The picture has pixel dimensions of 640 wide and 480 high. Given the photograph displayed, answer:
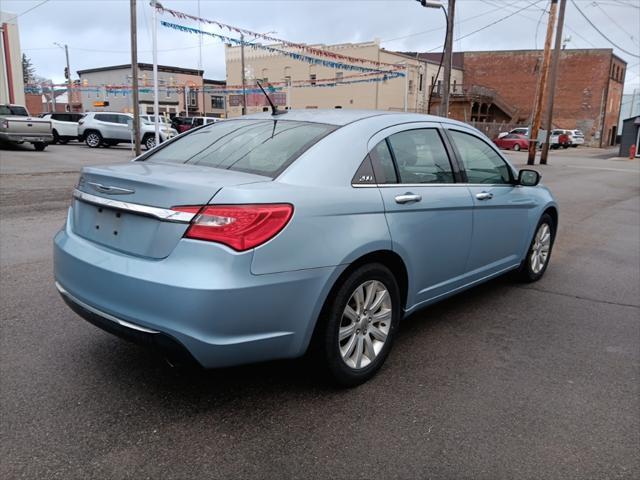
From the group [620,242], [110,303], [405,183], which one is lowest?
[620,242]

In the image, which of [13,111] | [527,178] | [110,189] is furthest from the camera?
[13,111]

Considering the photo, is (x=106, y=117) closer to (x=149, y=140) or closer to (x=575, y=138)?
(x=149, y=140)

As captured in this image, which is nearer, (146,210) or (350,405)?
(146,210)

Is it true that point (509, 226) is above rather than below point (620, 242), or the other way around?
above

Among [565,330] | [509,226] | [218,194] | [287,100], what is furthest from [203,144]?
[287,100]

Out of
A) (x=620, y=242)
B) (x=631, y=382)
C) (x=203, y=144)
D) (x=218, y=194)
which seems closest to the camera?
(x=218, y=194)

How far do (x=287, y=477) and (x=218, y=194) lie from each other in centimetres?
135

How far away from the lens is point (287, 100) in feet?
174

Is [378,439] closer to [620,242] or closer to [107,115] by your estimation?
[620,242]

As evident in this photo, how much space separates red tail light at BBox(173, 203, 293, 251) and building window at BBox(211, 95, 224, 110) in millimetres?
67000

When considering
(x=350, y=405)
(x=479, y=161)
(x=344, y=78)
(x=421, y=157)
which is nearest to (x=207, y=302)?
(x=350, y=405)

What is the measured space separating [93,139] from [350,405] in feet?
88.0

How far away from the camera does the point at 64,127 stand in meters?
28.3

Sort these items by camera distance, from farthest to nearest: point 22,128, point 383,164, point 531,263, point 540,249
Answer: point 22,128 < point 540,249 < point 531,263 < point 383,164
